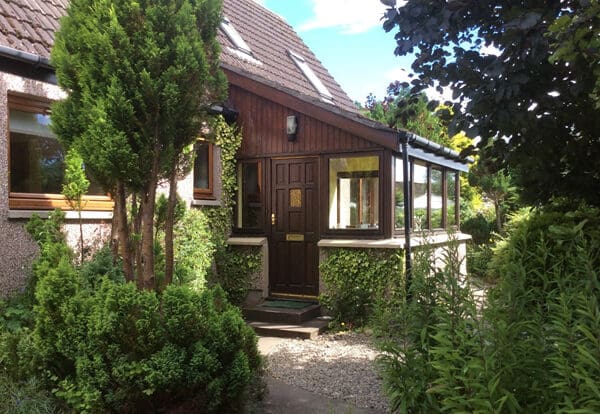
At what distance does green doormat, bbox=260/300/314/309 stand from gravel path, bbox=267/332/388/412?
1043 mm

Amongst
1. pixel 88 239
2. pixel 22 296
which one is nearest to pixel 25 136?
pixel 88 239

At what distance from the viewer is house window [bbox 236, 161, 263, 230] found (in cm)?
926

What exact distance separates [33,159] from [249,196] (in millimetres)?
4168

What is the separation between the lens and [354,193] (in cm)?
Answer: 860

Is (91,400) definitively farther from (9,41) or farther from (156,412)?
(9,41)

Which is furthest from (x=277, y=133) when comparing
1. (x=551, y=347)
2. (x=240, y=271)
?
(x=551, y=347)

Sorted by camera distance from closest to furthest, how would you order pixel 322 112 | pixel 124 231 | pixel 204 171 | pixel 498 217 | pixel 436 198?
pixel 124 231, pixel 322 112, pixel 204 171, pixel 436 198, pixel 498 217

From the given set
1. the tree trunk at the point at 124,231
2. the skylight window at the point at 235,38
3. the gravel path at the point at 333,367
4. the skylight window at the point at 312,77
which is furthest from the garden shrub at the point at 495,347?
the skylight window at the point at 312,77

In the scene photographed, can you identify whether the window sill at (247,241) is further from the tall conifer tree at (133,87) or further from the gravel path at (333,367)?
the tall conifer tree at (133,87)

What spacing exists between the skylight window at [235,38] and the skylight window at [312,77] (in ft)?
7.16

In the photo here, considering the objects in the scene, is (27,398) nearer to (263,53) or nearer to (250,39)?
(263,53)

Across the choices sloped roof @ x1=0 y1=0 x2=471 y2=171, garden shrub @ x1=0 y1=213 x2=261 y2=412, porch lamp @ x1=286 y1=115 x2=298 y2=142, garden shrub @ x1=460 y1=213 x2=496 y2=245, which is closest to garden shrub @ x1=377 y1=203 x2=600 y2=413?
garden shrub @ x1=0 y1=213 x2=261 y2=412

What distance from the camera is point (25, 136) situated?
18.9ft

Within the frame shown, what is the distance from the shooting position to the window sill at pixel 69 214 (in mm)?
5448
